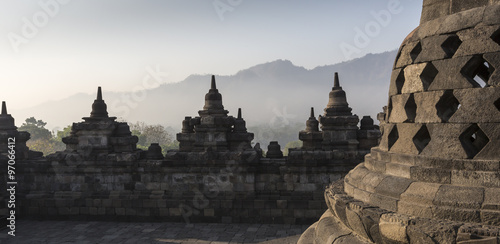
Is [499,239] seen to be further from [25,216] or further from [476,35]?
[25,216]

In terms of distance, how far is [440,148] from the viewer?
3709mm

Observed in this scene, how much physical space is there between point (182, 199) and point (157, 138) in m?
65.7

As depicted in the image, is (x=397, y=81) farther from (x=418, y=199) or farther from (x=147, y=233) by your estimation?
(x=147, y=233)

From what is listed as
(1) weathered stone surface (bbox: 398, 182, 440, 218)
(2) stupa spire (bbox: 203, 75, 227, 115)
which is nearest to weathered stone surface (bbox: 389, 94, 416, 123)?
(1) weathered stone surface (bbox: 398, 182, 440, 218)

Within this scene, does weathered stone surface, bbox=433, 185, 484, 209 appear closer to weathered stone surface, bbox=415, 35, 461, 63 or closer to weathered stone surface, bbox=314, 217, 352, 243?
weathered stone surface, bbox=314, 217, 352, 243

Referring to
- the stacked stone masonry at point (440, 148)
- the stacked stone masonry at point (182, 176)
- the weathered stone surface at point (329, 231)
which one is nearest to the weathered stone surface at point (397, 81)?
the stacked stone masonry at point (440, 148)

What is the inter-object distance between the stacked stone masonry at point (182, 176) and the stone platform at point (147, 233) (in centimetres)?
44

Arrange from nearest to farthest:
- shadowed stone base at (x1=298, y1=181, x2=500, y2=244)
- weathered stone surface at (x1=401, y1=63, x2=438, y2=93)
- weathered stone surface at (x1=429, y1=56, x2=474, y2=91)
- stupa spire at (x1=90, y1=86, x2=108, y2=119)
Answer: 1. shadowed stone base at (x1=298, y1=181, x2=500, y2=244)
2. weathered stone surface at (x1=429, y1=56, x2=474, y2=91)
3. weathered stone surface at (x1=401, y1=63, x2=438, y2=93)
4. stupa spire at (x1=90, y1=86, x2=108, y2=119)

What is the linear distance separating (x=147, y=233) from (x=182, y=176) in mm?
2151

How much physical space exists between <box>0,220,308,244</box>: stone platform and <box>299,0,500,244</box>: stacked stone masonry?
21.5 feet

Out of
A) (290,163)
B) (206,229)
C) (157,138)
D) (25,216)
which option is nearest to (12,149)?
(25,216)

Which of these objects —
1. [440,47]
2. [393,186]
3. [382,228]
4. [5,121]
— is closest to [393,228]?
[382,228]

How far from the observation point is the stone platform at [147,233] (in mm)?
10414

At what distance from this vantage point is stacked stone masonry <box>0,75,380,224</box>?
39.0ft
